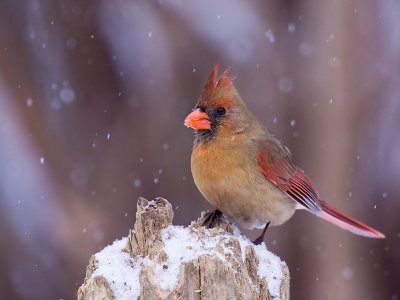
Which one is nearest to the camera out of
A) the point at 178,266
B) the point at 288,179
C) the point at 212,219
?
the point at 178,266

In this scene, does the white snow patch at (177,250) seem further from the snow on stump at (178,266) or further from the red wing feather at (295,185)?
the red wing feather at (295,185)

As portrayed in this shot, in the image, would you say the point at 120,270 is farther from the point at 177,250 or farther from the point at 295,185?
the point at 295,185

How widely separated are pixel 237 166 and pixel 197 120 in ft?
0.62

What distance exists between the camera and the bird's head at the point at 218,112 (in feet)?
8.94

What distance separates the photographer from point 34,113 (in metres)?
4.62

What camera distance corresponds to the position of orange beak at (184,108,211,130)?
9.08 feet

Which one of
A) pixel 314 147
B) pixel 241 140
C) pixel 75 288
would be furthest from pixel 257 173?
pixel 75 288

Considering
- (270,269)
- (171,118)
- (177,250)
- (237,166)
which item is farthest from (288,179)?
(171,118)

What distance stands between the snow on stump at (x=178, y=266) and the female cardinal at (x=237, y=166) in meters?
0.42

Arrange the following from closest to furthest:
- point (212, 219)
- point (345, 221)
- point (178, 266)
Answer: point (178, 266) → point (212, 219) → point (345, 221)

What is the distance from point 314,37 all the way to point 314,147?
570 mm

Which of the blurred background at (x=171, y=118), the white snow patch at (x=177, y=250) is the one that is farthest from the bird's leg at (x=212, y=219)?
the blurred background at (x=171, y=118)

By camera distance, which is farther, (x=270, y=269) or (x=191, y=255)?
(x=270, y=269)

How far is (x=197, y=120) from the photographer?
278 centimetres
